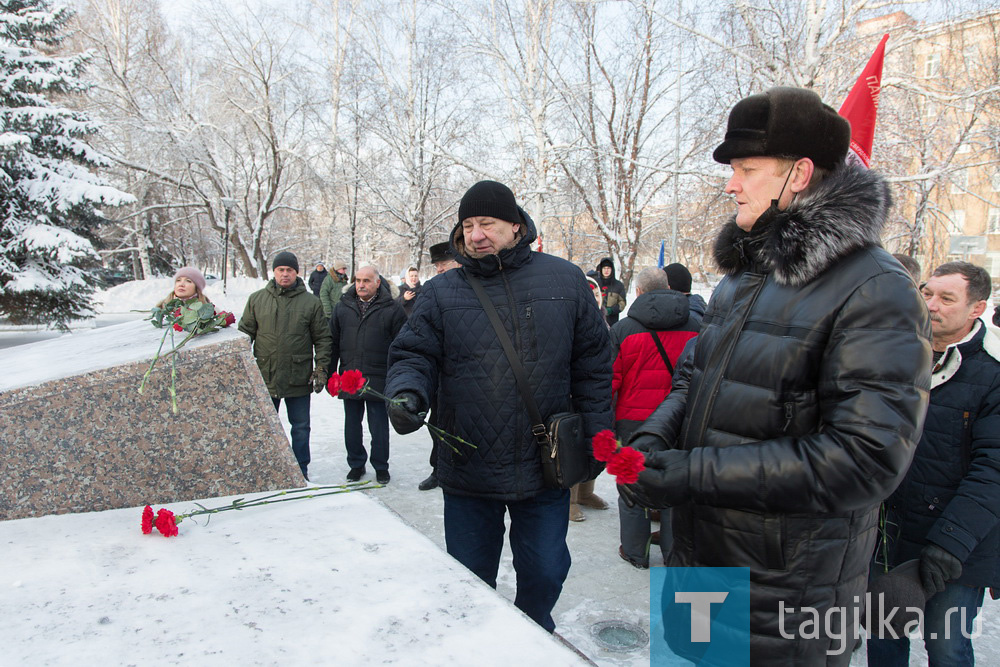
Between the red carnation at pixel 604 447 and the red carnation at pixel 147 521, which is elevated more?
the red carnation at pixel 604 447

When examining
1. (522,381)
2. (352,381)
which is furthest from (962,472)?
(352,381)

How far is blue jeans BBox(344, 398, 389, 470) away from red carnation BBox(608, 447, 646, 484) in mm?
3982

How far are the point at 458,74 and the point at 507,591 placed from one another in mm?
17237

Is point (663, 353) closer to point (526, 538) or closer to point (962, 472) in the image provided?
point (526, 538)

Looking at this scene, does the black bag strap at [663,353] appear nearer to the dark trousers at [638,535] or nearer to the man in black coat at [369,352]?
the dark trousers at [638,535]

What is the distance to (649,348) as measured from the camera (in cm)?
375

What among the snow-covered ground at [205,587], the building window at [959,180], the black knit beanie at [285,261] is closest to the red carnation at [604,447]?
the snow-covered ground at [205,587]

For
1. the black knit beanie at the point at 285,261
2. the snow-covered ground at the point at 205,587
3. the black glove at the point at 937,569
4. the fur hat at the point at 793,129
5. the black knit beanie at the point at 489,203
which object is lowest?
the black glove at the point at 937,569

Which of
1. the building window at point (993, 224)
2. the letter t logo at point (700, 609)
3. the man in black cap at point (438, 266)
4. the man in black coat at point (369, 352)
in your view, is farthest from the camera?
the building window at point (993, 224)

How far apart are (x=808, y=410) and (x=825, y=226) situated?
416mm

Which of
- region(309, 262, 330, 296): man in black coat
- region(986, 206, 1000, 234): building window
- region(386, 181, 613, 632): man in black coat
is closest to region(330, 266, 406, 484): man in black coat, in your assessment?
region(386, 181, 613, 632): man in black coat

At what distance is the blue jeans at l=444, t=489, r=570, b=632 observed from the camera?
2.47 metres

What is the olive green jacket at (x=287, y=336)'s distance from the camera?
516 cm
